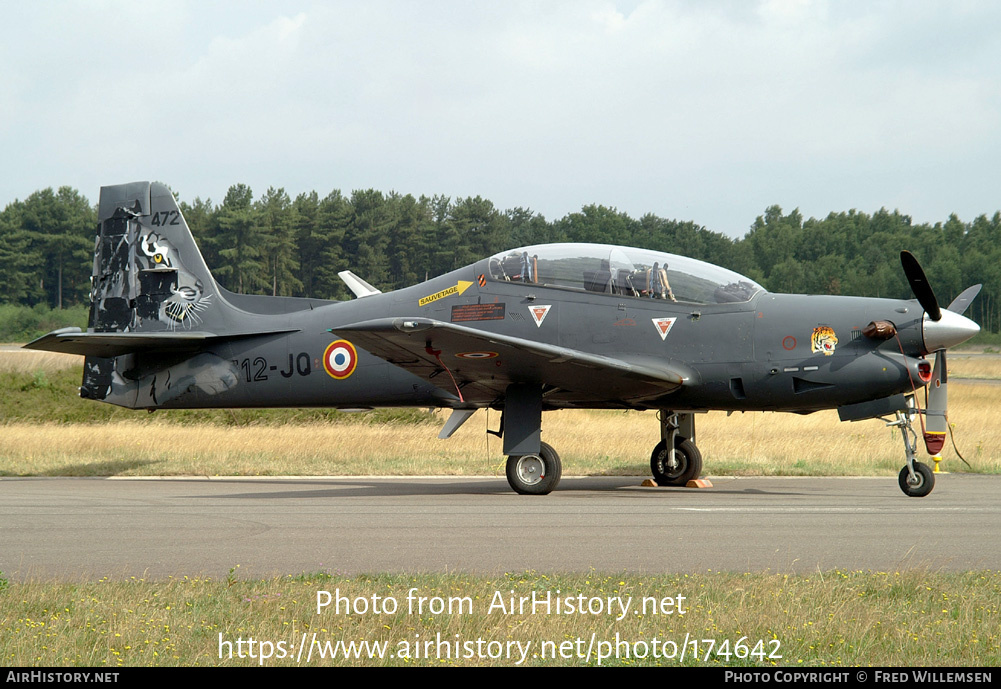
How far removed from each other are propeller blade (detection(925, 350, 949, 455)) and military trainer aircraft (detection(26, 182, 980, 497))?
0.02 meters

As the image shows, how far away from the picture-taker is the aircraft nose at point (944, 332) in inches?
418

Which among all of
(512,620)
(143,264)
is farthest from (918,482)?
(143,264)

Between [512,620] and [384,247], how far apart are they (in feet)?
234

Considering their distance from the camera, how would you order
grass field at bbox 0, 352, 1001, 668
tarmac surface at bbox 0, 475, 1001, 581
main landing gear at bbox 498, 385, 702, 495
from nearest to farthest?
1. grass field at bbox 0, 352, 1001, 668
2. tarmac surface at bbox 0, 475, 1001, 581
3. main landing gear at bbox 498, 385, 702, 495

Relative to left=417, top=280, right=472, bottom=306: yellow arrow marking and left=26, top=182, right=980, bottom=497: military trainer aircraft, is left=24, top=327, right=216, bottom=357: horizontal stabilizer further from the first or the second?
left=417, top=280, right=472, bottom=306: yellow arrow marking

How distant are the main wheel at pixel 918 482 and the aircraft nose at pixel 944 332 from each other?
1.42m

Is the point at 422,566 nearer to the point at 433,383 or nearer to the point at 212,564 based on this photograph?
the point at 212,564

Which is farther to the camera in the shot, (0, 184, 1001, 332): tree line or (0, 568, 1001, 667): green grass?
(0, 184, 1001, 332): tree line

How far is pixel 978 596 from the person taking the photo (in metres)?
5.24

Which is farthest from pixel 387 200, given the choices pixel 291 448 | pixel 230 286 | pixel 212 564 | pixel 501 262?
pixel 212 564

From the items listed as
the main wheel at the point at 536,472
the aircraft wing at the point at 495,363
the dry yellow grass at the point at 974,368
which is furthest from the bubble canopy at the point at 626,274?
the dry yellow grass at the point at 974,368

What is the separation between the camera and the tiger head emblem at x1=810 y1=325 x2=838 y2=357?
36.0 ft

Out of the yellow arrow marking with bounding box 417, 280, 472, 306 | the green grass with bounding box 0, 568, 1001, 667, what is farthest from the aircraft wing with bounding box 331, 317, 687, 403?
the green grass with bounding box 0, 568, 1001, 667
